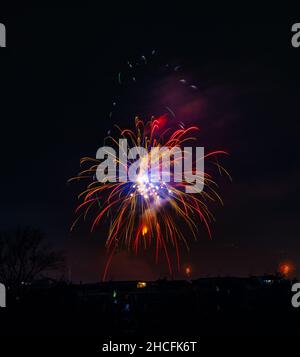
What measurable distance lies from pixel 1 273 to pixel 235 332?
42.5 metres

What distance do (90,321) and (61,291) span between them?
6347 mm

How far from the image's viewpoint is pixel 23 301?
30922mm
